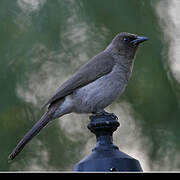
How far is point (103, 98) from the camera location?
167 inches

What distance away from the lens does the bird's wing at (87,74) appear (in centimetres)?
420

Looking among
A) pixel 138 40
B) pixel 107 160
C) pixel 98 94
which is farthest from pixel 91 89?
pixel 107 160

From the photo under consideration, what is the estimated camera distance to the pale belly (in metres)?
4.24

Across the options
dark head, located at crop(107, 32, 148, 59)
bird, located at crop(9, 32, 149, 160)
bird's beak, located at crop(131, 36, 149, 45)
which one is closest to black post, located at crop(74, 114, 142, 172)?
bird, located at crop(9, 32, 149, 160)

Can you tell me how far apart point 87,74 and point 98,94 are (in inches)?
9.7

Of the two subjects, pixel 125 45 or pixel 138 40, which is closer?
pixel 138 40

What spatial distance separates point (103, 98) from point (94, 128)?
6.18 feet

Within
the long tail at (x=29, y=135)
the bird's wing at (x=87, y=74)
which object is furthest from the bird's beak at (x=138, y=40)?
the long tail at (x=29, y=135)

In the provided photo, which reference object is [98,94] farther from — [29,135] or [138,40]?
[29,135]

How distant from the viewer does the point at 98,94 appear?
424cm

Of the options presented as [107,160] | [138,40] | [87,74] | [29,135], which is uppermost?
[138,40]

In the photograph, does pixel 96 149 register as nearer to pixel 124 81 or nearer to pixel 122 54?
pixel 124 81

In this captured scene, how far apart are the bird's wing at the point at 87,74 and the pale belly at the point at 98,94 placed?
6 centimetres
